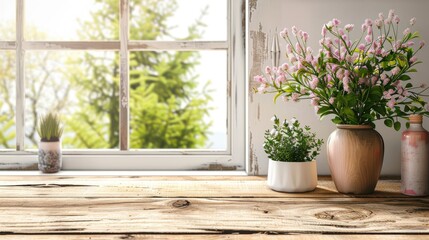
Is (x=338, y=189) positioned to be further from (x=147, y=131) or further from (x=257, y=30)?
(x=147, y=131)

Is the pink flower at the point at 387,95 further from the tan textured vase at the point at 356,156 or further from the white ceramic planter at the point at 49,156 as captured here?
the white ceramic planter at the point at 49,156

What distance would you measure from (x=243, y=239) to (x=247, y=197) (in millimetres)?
348

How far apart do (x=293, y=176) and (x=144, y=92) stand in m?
4.01

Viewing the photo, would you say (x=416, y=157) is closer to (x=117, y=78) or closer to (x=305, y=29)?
(x=305, y=29)

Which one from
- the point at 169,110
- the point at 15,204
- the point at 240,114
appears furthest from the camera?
the point at 169,110

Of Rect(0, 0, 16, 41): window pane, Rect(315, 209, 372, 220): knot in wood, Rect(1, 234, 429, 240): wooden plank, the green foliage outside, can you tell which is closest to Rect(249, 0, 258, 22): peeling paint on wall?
Rect(315, 209, 372, 220): knot in wood

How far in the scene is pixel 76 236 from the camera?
2.90ft

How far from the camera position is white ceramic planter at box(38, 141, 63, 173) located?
154 centimetres

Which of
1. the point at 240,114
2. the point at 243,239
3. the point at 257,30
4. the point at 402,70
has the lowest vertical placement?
the point at 243,239

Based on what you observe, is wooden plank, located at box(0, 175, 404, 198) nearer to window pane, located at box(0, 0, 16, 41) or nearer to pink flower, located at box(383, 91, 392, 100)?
pink flower, located at box(383, 91, 392, 100)

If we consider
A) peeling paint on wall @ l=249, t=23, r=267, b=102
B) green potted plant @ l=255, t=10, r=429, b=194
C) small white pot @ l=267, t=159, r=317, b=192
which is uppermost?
peeling paint on wall @ l=249, t=23, r=267, b=102

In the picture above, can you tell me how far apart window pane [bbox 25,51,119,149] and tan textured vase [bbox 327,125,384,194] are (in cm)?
434

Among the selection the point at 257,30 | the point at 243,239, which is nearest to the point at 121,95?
the point at 257,30

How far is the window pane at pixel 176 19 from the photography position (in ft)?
17.3
